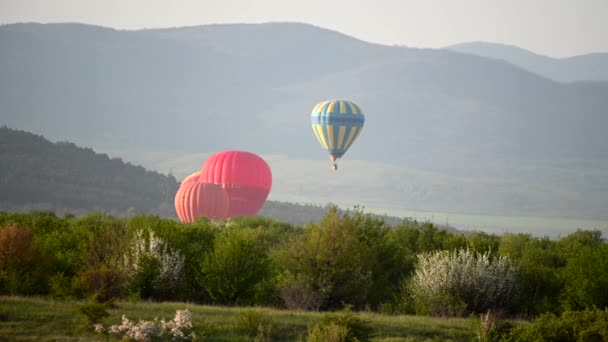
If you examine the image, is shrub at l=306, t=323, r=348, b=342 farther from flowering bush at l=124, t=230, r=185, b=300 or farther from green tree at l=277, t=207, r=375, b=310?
flowering bush at l=124, t=230, r=185, b=300

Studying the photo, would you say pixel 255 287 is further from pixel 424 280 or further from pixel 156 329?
pixel 156 329

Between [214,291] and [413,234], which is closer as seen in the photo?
[214,291]

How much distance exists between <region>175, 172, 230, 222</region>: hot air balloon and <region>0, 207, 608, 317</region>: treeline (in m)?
46.0

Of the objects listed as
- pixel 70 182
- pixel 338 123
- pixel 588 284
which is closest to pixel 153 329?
pixel 588 284

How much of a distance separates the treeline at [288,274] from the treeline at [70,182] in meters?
87.3

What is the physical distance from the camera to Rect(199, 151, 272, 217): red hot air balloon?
88188mm

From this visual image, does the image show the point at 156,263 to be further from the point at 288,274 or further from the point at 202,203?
the point at 202,203

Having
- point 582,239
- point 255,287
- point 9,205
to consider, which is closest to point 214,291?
point 255,287

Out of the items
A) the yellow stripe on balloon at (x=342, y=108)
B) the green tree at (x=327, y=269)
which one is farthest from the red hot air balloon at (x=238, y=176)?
the green tree at (x=327, y=269)

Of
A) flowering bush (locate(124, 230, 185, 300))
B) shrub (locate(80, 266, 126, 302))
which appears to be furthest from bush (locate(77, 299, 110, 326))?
flowering bush (locate(124, 230, 185, 300))

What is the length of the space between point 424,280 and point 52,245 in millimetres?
11818

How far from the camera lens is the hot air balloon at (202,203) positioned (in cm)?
8312

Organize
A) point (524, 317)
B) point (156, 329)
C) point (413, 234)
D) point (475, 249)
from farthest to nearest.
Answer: point (413, 234) < point (475, 249) < point (524, 317) < point (156, 329)

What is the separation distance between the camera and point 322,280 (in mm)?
33562
